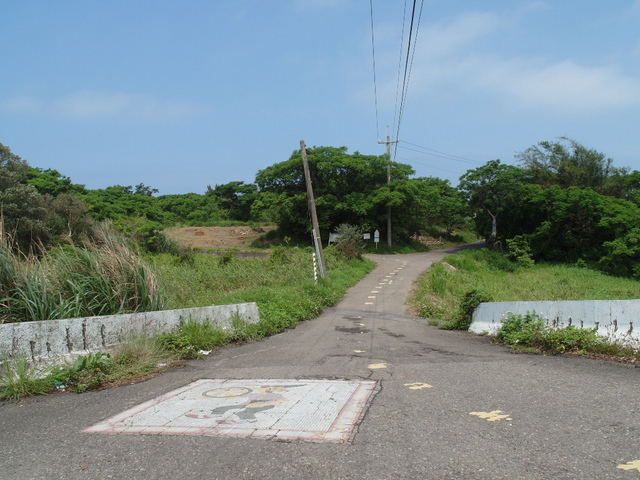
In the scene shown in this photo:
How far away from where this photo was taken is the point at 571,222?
4119 cm

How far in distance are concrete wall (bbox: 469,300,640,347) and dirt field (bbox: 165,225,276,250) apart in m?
40.6

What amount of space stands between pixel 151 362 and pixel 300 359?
2189mm

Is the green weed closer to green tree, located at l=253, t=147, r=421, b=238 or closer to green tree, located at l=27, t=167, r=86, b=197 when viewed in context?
green tree, located at l=253, t=147, r=421, b=238

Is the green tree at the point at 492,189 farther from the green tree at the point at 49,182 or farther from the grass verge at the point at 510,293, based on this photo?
the green tree at the point at 49,182

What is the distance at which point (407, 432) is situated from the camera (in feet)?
13.5

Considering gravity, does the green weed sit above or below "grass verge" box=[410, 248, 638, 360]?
above

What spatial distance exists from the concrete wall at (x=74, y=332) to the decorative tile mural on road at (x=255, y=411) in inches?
71.6

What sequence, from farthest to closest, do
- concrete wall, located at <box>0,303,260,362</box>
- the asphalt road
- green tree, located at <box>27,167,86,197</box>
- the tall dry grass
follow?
green tree, located at <box>27,167,86,197</box> → the tall dry grass → concrete wall, located at <box>0,303,260,362</box> → the asphalt road

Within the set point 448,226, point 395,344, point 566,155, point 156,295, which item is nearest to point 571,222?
point 566,155

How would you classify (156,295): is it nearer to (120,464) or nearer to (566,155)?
(120,464)

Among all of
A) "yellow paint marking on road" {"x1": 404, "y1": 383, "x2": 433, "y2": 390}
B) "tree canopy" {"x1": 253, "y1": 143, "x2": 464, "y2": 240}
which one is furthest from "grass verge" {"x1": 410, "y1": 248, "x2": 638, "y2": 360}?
"tree canopy" {"x1": 253, "y1": 143, "x2": 464, "y2": 240}

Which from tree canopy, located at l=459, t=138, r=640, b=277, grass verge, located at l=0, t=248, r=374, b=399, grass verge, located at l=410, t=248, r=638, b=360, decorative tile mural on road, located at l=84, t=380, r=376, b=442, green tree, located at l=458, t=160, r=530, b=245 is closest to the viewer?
decorative tile mural on road, located at l=84, t=380, r=376, b=442

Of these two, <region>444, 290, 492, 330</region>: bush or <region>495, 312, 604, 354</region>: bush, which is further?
<region>444, 290, 492, 330</region>: bush

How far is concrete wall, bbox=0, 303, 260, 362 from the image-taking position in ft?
19.9
